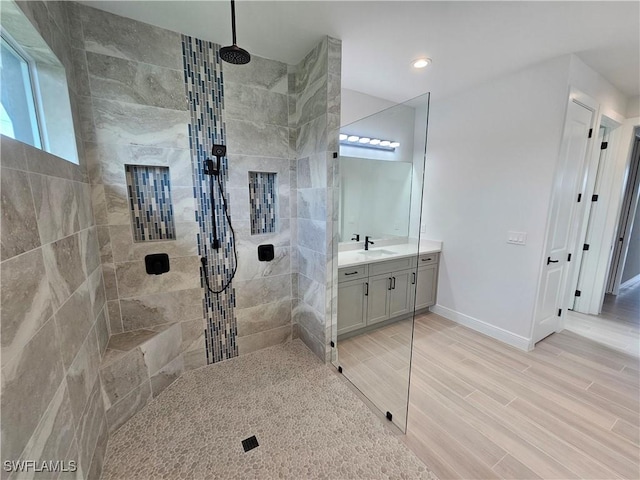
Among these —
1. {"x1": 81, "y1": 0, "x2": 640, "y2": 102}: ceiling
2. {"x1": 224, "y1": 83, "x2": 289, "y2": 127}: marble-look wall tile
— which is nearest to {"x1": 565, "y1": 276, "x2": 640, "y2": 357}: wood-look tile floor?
{"x1": 81, "y1": 0, "x2": 640, "y2": 102}: ceiling

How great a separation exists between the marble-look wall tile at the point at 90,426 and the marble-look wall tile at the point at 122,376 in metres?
0.06

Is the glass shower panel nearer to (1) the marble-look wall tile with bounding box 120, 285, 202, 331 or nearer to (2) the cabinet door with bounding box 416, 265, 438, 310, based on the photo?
(2) the cabinet door with bounding box 416, 265, 438, 310

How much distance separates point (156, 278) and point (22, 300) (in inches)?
47.0

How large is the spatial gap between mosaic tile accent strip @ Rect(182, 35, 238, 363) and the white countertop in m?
1.13

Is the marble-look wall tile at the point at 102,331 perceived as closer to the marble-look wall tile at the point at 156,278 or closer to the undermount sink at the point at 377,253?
the marble-look wall tile at the point at 156,278

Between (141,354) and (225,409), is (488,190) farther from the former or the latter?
(141,354)

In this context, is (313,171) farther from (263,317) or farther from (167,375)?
(167,375)

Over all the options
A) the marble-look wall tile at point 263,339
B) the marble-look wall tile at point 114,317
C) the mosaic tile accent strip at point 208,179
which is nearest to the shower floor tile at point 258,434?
the marble-look wall tile at point 263,339

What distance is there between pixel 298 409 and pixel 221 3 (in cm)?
282

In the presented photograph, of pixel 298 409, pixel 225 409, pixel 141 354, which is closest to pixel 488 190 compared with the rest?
pixel 298 409

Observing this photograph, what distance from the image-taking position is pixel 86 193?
1651 mm

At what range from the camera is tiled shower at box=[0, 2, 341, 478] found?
939mm

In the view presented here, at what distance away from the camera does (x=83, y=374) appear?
1.27 metres

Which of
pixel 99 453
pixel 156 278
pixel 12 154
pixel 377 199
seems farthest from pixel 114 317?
pixel 377 199
